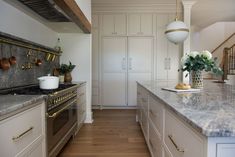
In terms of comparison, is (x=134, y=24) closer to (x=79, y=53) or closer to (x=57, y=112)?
(x=79, y=53)

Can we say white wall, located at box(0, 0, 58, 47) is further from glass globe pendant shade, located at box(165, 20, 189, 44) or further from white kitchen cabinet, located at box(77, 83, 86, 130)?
glass globe pendant shade, located at box(165, 20, 189, 44)

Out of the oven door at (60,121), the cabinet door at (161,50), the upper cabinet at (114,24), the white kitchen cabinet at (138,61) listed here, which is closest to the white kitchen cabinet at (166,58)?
the cabinet door at (161,50)

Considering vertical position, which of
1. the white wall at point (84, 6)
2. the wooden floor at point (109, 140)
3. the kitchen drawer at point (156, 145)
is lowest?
the wooden floor at point (109, 140)

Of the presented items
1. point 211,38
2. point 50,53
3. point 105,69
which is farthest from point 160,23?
point 211,38

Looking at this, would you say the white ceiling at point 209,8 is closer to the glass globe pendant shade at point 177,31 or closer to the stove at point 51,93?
the glass globe pendant shade at point 177,31

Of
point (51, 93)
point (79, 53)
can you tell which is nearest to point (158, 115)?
point (51, 93)

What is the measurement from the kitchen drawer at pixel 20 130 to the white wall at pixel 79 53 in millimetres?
2361

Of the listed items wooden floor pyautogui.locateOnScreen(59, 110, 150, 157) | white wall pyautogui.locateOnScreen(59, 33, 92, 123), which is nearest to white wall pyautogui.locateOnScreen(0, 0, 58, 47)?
white wall pyautogui.locateOnScreen(59, 33, 92, 123)

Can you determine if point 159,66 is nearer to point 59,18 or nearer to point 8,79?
point 59,18

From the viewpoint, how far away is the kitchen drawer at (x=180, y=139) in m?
0.93

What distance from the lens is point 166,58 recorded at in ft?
18.0

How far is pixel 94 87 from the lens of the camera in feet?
18.2

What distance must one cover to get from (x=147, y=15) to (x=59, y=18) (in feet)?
9.92

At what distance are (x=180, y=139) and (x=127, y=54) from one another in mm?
4427
